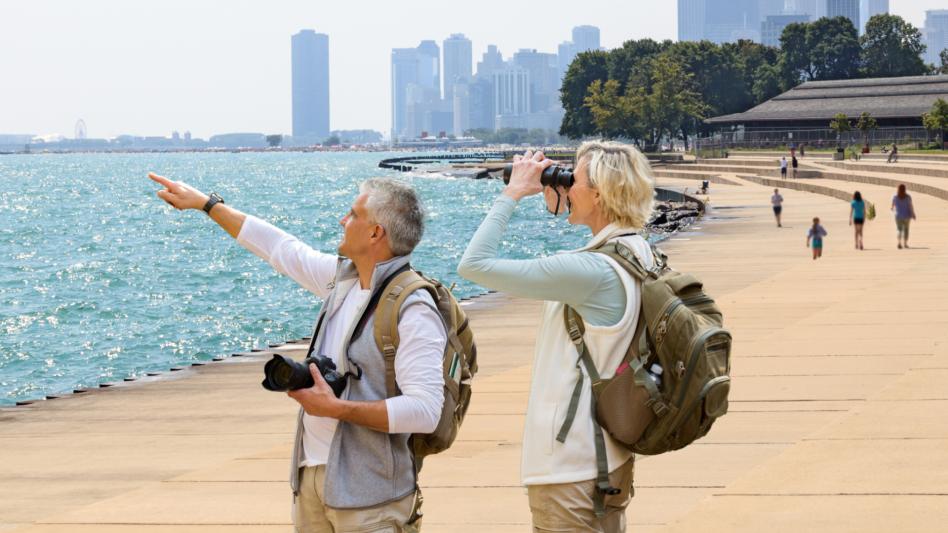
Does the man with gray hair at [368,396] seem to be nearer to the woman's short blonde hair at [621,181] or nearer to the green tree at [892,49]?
the woman's short blonde hair at [621,181]

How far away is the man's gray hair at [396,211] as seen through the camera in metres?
4.23

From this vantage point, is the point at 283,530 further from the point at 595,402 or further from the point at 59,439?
the point at 59,439

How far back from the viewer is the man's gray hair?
13.9ft

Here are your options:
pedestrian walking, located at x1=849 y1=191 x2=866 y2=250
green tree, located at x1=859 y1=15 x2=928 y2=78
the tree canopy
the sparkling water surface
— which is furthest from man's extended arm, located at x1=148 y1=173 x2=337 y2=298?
green tree, located at x1=859 y1=15 x2=928 y2=78

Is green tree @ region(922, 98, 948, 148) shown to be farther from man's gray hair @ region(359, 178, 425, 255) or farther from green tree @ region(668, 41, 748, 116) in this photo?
man's gray hair @ region(359, 178, 425, 255)

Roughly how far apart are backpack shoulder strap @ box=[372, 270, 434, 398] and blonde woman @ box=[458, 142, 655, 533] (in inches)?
9.4

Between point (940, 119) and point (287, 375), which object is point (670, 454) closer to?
point (287, 375)

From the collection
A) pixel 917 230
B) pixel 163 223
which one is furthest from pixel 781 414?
pixel 163 223

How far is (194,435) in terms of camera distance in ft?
37.9

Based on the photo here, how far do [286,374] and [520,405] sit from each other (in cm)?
677

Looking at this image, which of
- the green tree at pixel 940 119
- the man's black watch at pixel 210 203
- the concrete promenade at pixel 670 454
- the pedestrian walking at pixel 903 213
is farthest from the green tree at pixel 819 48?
the man's black watch at pixel 210 203

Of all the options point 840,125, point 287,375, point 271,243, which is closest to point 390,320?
point 287,375

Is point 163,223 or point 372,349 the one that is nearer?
point 372,349

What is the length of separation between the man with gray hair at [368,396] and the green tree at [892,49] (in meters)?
151
